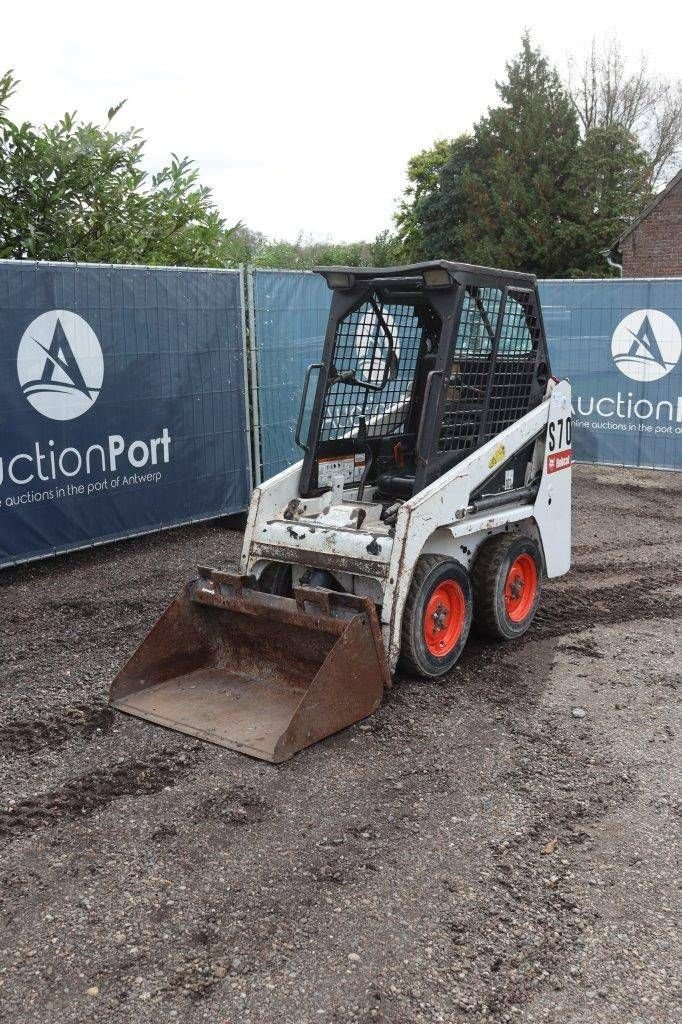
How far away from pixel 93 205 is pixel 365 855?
870 cm

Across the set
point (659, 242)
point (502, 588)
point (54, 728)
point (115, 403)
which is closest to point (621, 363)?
point (115, 403)

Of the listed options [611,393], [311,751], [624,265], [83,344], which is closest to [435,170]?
[624,265]

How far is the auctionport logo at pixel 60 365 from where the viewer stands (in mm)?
8227

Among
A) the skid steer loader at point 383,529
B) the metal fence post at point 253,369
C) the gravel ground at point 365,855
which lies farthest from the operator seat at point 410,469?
the metal fence post at point 253,369

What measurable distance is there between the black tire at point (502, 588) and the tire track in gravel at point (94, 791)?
229 centimetres

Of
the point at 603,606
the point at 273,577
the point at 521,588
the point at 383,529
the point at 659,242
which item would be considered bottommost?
the point at 603,606

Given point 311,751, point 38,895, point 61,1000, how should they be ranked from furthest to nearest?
1. point 311,751
2. point 38,895
3. point 61,1000

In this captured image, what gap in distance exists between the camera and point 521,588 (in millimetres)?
6918

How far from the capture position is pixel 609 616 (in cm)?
750

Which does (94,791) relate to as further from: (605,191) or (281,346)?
(605,191)

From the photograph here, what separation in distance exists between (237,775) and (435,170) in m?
43.9

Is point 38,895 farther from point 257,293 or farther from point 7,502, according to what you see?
point 257,293

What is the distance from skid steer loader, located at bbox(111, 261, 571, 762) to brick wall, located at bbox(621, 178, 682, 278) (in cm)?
2355

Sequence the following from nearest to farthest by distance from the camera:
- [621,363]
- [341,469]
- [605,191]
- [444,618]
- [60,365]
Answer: [444,618], [341,469], [60,365], [621,363], [605,191]
